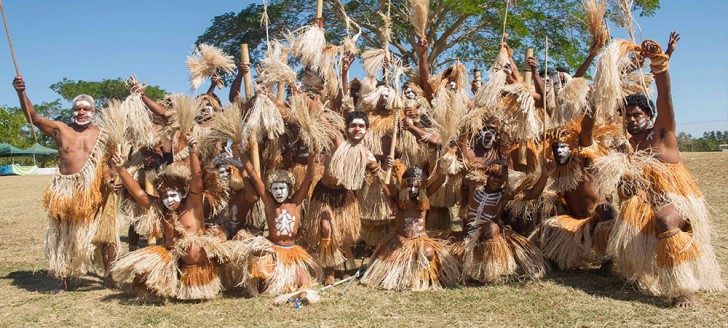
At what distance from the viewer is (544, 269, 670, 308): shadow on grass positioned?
3.25m

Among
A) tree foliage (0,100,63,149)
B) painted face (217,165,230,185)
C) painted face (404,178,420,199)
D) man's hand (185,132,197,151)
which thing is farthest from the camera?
tree foliage (0,100,63,149)

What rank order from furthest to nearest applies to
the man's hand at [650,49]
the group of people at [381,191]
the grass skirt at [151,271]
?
the grass skirt at [151,271], the group of people at [381,191], the man's hand at [650,49]

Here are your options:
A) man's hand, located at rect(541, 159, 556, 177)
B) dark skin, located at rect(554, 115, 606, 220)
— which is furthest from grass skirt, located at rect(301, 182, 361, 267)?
dark skin, located at rect(554, 115, 606, 220)

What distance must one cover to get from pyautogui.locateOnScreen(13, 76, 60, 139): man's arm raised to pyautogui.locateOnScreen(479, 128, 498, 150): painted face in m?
3.17

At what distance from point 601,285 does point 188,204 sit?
9.18 feet

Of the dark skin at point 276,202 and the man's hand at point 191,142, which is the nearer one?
the man's hand at point 191,142

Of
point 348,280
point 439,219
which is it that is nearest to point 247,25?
point 439,219

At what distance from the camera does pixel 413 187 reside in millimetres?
3824

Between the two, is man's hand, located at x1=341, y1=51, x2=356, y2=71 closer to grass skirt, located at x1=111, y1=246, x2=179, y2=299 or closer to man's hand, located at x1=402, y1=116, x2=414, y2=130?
man's hand, located at x1=402, y1=116, x2=414, y2=130

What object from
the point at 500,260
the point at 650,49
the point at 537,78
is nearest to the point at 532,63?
the point at 537,78

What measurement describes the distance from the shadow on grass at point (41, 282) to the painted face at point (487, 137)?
10.1 ft

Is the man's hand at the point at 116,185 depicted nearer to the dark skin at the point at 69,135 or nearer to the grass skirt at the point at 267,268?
the dark skin at the point at 69,135

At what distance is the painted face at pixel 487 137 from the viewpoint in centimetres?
438

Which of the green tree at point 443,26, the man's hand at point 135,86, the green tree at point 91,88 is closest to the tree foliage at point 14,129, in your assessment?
the green tree at point 91,88
